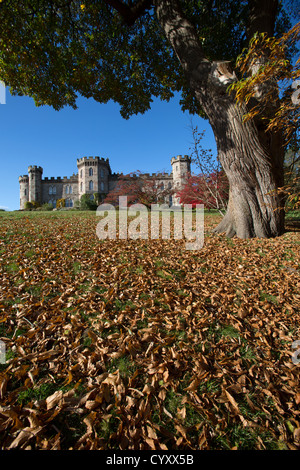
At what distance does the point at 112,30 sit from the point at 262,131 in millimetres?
6480

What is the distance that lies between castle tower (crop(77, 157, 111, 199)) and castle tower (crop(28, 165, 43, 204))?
9975 mm

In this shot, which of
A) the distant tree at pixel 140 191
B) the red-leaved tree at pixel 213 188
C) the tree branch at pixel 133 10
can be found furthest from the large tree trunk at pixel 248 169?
the distant tree at pixel 140 191

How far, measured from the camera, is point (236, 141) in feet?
15.7

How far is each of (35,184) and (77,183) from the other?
29.5 ft

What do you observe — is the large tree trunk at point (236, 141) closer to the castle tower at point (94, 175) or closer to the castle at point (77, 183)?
the castle at point (77, 183)

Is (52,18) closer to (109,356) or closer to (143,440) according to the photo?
(109,356)

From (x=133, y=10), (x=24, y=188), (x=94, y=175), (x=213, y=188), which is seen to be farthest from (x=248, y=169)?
(x=24, y=188)

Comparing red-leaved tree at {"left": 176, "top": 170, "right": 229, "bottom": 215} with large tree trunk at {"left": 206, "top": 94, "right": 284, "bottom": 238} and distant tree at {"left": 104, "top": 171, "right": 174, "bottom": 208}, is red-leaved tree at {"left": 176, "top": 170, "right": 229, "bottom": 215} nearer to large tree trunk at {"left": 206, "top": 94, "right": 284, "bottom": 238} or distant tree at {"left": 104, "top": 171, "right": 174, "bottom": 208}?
large tree trunk at {"left": 206, "top": 94, "right": 284, "bottom": 238}

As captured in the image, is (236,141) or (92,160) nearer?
(236,141)

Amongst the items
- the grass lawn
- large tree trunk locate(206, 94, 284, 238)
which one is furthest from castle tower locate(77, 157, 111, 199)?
the grass lawn

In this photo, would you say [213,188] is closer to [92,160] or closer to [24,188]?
[92,160]

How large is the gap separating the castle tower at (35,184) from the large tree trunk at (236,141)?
148 ft

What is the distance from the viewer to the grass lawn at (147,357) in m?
1.31

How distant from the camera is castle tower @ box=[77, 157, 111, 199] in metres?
40.5
